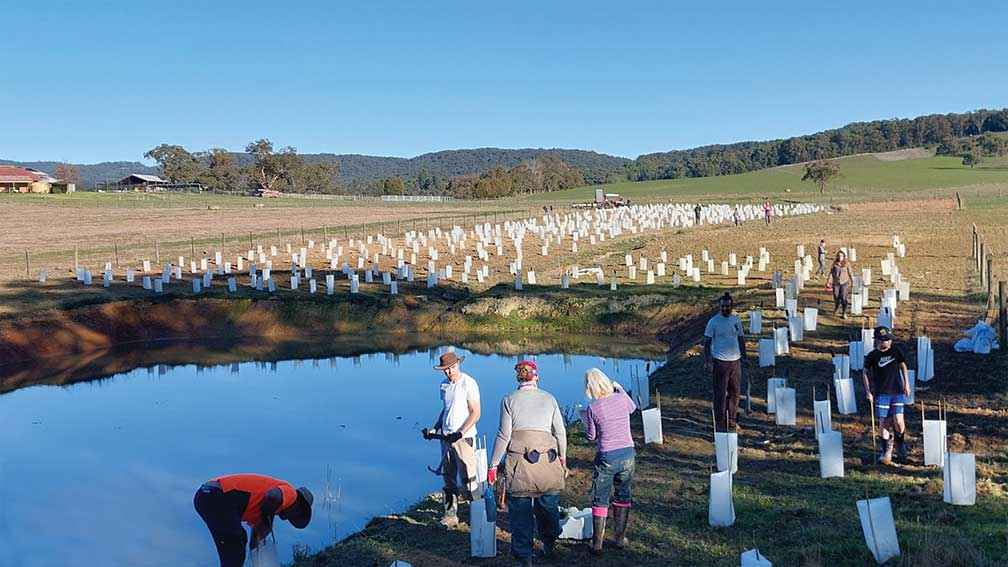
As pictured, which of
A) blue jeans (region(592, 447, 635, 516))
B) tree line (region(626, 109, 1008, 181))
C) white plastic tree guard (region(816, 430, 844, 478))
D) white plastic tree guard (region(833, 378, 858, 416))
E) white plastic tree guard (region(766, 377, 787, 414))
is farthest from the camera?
tree line (region(626, 109, 1008, 181))

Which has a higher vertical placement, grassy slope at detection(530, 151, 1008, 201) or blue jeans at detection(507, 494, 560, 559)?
grassy slope at detection(530, 151, 1008, 201)

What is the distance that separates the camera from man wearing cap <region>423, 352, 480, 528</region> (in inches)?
354

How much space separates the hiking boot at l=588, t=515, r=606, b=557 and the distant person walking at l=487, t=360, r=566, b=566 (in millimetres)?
604

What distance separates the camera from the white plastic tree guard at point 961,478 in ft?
29.4

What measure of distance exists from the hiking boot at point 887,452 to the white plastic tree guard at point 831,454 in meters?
0.64

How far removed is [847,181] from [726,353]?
11597cm

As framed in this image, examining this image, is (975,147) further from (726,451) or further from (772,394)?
(726,451)

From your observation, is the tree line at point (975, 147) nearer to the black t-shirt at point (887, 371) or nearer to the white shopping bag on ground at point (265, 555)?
the black t-shirt at point (887, 371)

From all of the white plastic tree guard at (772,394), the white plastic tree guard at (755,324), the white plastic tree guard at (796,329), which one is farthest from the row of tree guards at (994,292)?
the white plastic tree guard at (772,394)

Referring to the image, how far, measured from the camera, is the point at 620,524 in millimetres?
8523

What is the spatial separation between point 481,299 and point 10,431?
43.1 feet

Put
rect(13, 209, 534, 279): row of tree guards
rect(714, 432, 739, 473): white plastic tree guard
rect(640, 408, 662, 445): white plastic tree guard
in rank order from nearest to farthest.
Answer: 1. rect(714, 432, 739, 473): white plastic tree guard
2. rect(640, 408, 662, 445): white plastic tree guard
3. rect(13, 209, 534, 279): row of tree guards

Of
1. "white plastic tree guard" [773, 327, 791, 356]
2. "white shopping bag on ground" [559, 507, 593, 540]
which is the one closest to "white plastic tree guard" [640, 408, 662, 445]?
"white shopping bag on ground" [559, 507, 593, 540]

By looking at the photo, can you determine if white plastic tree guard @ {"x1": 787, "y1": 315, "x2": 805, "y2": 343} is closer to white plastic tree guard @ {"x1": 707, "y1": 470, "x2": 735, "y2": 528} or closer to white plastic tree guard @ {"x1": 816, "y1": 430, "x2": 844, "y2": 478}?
white plastic tree guard @ {"x1": 816, "y1": 430, "x2": 844, "y2": 478}
